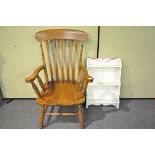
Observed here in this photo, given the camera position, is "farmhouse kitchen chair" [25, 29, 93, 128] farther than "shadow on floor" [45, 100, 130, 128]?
No

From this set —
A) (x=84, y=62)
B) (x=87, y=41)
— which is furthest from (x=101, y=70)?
(x=87, y=41)

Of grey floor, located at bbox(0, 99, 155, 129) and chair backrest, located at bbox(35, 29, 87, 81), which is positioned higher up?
chair backrest, located at bbox(35, 29, 87, 81)

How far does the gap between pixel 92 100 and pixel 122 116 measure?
0.41 m

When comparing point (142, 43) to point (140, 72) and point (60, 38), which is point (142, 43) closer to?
point (140, 72)

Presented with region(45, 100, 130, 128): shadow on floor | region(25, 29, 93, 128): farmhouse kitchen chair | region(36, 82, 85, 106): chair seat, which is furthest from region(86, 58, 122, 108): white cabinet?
region(36, 82, 85, 106): chair seat

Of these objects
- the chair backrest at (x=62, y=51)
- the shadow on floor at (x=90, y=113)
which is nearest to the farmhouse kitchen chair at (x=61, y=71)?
the chair backrest at (x=62, y=51)

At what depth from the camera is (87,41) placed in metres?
2.04

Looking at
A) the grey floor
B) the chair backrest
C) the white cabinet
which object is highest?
the chair backrest

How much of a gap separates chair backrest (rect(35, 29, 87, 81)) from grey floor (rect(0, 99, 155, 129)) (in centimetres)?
47

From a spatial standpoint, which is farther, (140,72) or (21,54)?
(140,72)

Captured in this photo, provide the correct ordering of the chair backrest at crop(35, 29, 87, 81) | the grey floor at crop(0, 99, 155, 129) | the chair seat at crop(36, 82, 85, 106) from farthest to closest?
1. the grey floor at crop(0, 99, 155, 129)
2. the chair backrest at crop(35, 29, 87, 81)
3. the chair seat at crop(36, 82, 85, 106)

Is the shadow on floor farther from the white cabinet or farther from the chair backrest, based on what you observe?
the chair backrest

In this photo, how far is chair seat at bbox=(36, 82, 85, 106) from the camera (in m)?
1.71

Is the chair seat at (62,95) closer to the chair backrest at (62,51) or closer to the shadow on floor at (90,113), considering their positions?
the chair backrest at (62,51)
